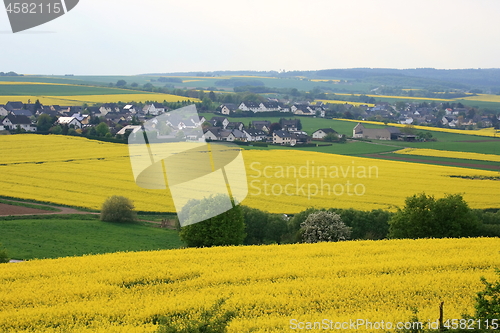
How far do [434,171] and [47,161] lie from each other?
42.4 metres

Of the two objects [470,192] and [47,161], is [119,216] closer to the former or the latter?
[47,161]

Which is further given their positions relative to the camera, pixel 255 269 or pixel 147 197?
pixel 147 197

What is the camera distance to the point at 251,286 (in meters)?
15.4

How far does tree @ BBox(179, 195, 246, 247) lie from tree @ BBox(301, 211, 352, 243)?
401cm

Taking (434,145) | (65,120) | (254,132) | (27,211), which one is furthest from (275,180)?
(65,120)

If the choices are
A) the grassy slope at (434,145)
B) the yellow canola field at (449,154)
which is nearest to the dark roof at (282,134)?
the grassy slope at (434,145)

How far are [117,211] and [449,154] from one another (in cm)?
4753

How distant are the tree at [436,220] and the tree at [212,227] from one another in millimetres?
8643

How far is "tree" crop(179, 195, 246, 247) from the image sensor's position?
25.5m

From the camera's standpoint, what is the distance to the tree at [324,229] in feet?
89.6

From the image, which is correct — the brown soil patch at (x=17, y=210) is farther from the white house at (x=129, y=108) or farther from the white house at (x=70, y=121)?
the white house at (x=129, y=108)

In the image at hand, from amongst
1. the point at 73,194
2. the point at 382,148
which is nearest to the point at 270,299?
the point at 73,194

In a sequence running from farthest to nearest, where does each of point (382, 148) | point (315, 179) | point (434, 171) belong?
point (382, 148) → point (434, 171) → point (315, 179)

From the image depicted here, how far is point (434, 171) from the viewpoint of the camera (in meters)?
51.0
